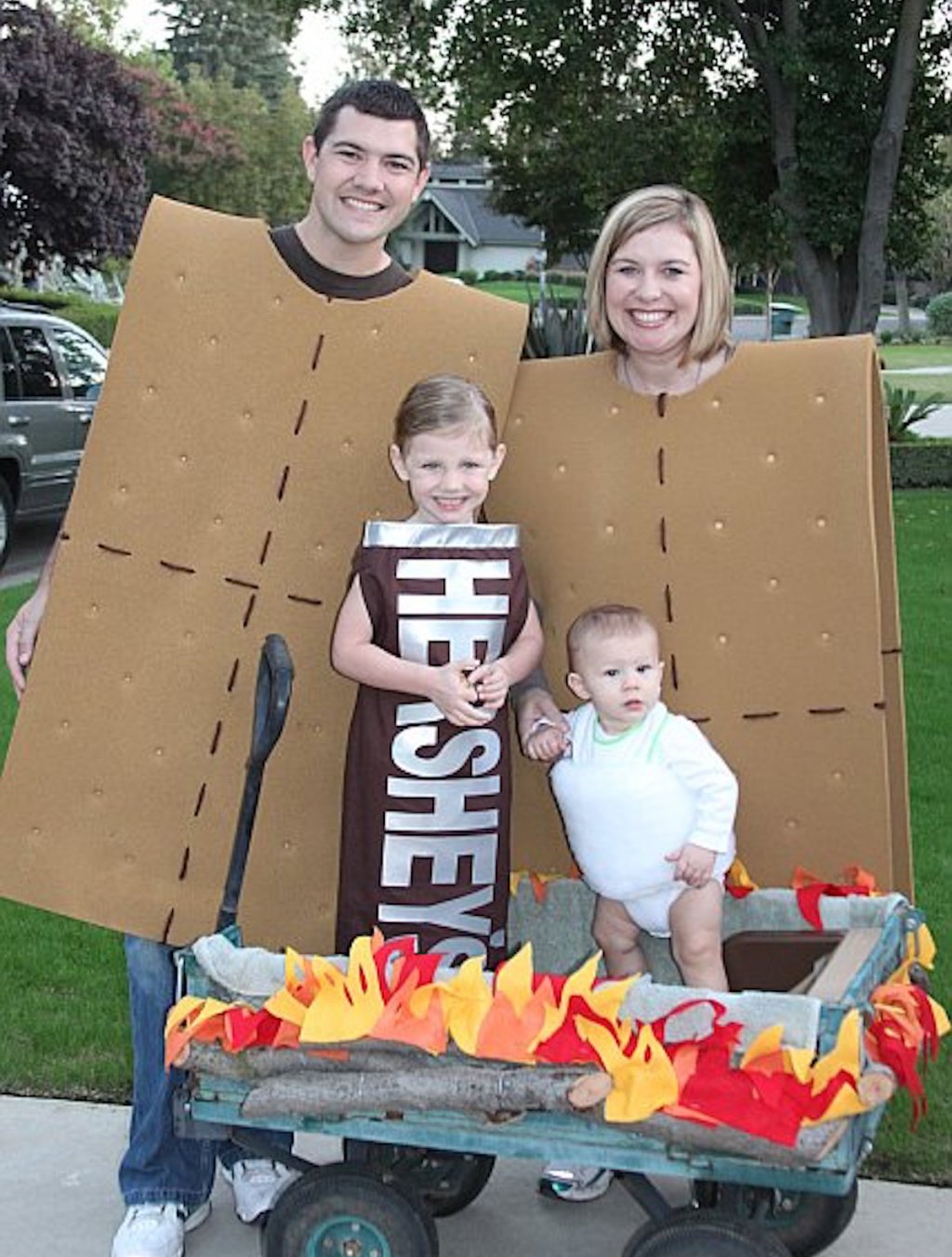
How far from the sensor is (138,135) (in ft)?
101

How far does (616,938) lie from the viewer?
3357mm

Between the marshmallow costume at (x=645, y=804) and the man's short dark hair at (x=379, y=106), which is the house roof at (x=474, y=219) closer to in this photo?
the man's short dark hair at (x=379, y=106)

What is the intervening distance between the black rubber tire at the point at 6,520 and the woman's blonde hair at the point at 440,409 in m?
9.92

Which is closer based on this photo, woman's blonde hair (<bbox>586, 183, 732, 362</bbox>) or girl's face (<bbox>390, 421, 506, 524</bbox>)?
girl's face (<bbox>390, 421, 506, 524</bbox>)

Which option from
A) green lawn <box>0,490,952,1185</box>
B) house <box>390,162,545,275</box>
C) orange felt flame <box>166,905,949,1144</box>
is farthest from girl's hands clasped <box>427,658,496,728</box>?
house <box>390,162,545,275</box>

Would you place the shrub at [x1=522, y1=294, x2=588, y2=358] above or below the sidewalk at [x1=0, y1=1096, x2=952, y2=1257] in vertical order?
above

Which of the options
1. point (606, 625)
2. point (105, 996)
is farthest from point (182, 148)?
point (606, 625)

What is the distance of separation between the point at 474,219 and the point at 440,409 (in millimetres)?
87888

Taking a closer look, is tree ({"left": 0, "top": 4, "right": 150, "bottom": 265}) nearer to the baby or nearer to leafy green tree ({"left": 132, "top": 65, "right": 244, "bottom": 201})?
leafy green tree ({"left": 132, "top": 65, "right": 244, "bottom": 201})

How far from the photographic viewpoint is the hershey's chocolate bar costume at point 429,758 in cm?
318

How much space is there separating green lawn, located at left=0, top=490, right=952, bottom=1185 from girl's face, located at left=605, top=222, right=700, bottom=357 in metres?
1.78

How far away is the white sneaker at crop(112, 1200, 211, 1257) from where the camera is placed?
132 inches

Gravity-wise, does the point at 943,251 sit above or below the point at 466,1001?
below

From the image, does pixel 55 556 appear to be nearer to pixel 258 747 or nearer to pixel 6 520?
pixel 258 747
